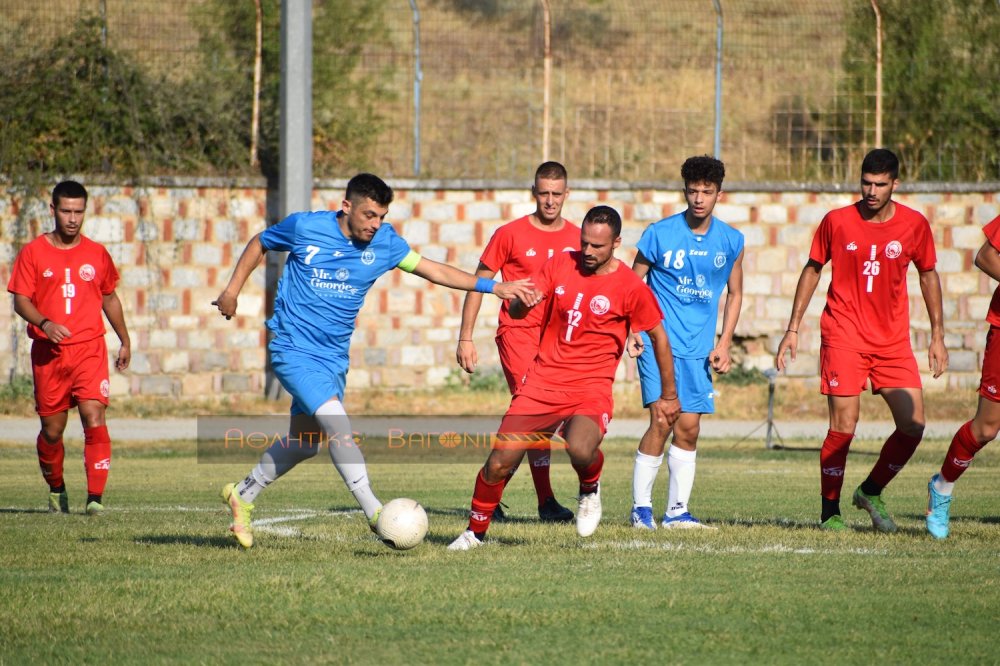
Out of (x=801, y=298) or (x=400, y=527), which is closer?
(x=400, y=527)

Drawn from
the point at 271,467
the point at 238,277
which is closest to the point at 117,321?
the point at 238,277

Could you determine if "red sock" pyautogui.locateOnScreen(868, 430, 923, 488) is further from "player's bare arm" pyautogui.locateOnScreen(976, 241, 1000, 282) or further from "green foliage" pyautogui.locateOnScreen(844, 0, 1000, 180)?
"green foliage" pyautogui.locateOnScreen(844, 0, 1000, 180)

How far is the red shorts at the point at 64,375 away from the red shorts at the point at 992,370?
21.0 feet

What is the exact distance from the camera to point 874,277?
28.2ft

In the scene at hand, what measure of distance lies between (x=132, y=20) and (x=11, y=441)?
7524 mm

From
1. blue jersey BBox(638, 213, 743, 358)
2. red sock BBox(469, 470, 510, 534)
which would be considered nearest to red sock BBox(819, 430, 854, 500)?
blue jersey BBox(638, 213, 743, 358)

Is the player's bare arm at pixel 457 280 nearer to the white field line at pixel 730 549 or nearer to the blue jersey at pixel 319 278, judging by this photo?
the blue jersey at pixel 319 278

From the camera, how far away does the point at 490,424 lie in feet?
61.9

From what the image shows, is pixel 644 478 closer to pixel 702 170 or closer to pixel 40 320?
pixel 702 170

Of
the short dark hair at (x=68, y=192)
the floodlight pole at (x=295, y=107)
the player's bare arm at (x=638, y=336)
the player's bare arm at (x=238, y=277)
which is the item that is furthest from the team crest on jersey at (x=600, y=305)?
the floodlight pole at (x=295, y=107)

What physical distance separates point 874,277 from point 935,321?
0.49 m

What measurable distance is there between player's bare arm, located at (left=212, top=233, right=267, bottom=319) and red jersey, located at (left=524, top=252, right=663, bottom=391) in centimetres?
177

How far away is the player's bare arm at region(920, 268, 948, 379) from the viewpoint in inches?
336

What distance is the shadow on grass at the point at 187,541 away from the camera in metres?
7.71
